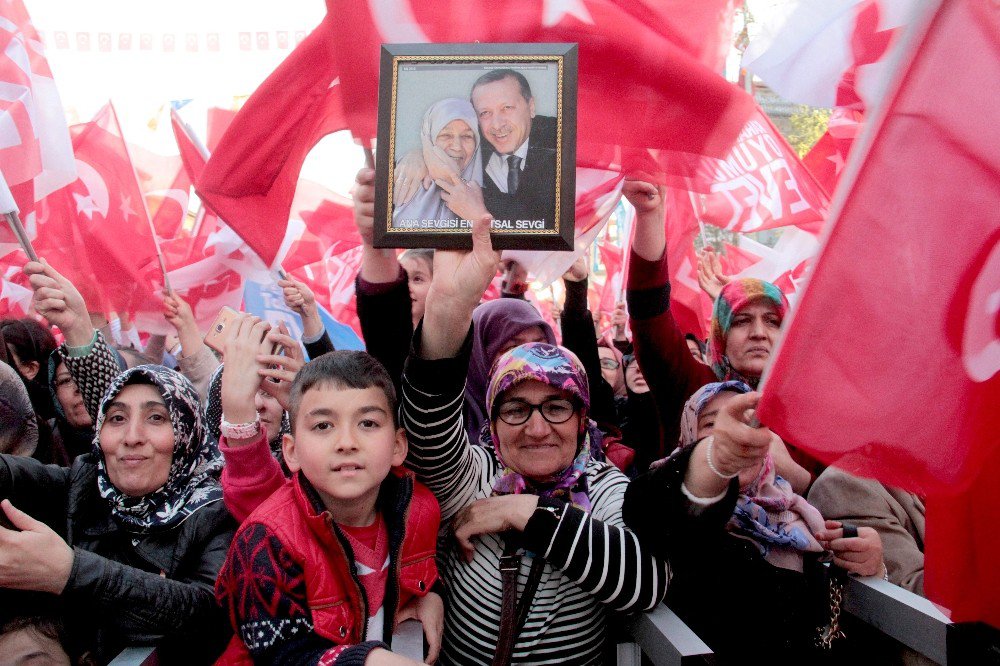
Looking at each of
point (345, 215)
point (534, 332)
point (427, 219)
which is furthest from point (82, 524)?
point (345, 215)

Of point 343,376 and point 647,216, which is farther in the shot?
point 647,216

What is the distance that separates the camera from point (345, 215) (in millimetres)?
5062

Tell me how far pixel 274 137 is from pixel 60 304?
4.07 feet

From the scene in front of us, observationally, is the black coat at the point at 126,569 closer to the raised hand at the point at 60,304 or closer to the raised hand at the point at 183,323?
the raised hand at the point at 60,304

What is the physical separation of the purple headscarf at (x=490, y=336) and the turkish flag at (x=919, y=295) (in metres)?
1.54

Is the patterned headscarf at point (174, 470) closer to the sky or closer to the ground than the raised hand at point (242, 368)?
closer to the ground

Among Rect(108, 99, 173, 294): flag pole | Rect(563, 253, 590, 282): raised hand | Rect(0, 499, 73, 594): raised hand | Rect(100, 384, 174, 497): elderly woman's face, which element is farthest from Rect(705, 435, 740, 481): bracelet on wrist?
Rect(108, 99, 173, 294): flag pole

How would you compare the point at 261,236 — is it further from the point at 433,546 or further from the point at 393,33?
the point at 433,546

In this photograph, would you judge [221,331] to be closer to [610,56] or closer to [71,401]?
[610,56]

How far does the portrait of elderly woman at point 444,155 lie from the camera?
1.86m

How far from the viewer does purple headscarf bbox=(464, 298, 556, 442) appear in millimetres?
2941

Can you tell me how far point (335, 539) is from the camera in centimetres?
178

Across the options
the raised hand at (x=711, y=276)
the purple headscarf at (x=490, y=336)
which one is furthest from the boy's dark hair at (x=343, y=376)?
the raised hand at (x=711, y=276)

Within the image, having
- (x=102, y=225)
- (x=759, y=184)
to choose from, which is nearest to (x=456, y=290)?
(x=759, y=184)
